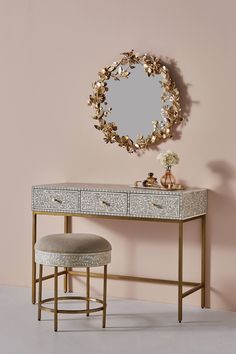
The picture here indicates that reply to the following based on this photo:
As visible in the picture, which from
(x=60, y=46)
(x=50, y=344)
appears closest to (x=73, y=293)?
(x=50, y=344)

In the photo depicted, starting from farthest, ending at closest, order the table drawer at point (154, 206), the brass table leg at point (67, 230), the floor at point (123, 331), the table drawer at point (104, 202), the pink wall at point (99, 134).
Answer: the brass table leg at point (67, 230), the pink wall at point (99, 134), the table drawer at point (104, 202), the table drawer at point (154, 206), the floor at point (123, 331)

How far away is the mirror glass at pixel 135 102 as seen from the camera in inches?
211

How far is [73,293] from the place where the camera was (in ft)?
18.8

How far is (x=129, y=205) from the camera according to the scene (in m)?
5.04

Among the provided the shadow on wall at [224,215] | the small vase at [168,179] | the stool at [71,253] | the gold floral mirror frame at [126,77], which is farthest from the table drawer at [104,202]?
the shadow on wall at [224,215]

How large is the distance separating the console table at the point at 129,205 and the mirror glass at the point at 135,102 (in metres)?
0.43

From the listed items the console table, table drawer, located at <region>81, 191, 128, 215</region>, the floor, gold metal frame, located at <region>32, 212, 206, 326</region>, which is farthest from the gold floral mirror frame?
the floor

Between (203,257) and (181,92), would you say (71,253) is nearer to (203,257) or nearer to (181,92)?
(203,257)

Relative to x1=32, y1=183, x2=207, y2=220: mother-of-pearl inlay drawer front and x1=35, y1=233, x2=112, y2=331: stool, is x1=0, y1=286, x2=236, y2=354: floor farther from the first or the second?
x1=32, y1=183, x2=207, y2=220: mother-of-pearl inlay drawer front

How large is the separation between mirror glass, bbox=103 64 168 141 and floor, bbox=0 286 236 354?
1.21 m

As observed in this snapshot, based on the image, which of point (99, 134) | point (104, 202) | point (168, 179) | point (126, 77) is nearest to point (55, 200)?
point (104, 202)

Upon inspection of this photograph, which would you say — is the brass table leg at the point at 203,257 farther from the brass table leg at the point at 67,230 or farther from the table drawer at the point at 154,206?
the brass table leg at the point at 67,230

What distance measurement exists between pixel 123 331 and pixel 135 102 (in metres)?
1.63

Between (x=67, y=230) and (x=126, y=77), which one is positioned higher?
(x=126, y=77)
